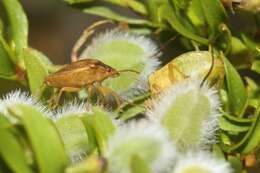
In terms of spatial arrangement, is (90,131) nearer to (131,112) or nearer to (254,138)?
(131,112)

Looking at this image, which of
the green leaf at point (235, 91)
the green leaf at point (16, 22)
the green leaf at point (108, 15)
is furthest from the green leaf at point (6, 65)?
the green leaf at point (235, 91)

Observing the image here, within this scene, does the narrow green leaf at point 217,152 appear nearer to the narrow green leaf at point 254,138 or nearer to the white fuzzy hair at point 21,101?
the narrow green leaf at point 254,138

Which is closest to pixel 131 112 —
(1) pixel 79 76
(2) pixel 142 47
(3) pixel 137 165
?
(1) pixel 79 76

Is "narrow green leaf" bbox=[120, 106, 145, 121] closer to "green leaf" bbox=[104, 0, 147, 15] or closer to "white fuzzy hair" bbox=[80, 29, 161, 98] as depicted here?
"white fuzzy hair" bbox=[80, 29, 161, 98]

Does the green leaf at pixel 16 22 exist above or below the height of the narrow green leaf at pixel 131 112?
above

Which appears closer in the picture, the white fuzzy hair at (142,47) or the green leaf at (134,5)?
the white fuzzy hair at (142,47)
